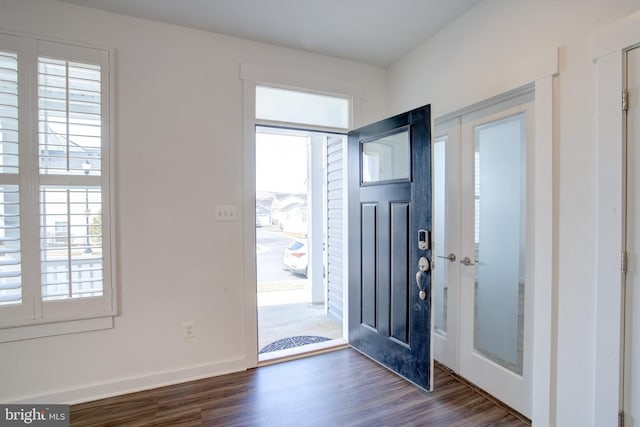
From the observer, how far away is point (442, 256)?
265cm

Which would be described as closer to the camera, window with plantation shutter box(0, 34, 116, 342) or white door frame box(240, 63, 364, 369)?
window with plantation shutter box(0, 34, 116, 342)

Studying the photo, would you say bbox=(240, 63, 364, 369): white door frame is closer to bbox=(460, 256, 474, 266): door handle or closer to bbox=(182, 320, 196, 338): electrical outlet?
bbox=(182, 320, 196, 338): electrical outlet

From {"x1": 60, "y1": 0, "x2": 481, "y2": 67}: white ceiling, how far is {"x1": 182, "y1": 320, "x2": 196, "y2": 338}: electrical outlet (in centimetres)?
238

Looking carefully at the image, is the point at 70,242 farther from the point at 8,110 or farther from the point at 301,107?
the point at 301,107

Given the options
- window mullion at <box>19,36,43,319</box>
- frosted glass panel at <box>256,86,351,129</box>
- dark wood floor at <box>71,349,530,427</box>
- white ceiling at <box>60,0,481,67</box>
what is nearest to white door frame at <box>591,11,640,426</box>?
dark wood floor at <box>71,349,530,427</box>

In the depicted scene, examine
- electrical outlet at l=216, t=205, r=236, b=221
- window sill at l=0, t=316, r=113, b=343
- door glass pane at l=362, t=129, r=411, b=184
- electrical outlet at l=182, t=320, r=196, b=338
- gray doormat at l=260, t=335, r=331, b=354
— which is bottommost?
gray doormat at l=260, t=335, r=331, b=354

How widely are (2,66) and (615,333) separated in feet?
12.7

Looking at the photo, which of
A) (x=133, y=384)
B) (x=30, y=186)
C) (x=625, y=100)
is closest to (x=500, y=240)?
(x=625, y=100)

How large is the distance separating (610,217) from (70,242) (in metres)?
3.25

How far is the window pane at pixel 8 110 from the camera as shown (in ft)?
6.70

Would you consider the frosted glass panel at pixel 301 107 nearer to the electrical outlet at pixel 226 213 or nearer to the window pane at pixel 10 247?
the electrical outlet at pixel 226 213

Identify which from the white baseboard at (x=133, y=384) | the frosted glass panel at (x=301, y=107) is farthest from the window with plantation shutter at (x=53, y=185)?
the frosted glass panel at (x=301, y=107)

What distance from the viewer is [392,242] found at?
8.52 ft

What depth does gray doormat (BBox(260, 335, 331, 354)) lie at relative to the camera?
311 cm
